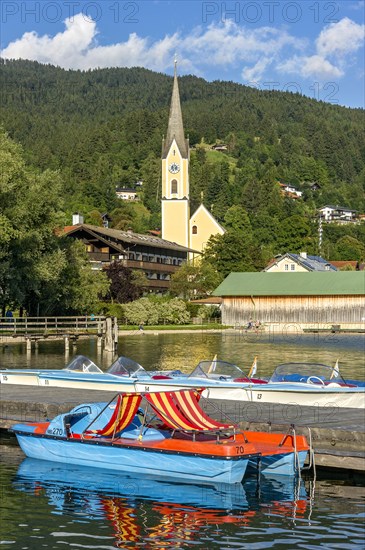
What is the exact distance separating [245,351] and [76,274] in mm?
15847

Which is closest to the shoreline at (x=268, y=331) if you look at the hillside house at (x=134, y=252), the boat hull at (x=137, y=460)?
the hillside house at (x=134, y=252)

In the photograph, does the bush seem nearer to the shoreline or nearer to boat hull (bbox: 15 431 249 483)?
the shoreline

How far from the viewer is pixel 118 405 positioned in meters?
18.8

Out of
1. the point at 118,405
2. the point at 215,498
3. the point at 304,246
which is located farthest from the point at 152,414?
the point at 304,246

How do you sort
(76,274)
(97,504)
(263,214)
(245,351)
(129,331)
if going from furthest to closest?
(263,214)
(129,331)
(76,274)
(245,351)
(97,504)

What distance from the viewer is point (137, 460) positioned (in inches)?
720

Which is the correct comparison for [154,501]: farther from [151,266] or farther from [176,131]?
[176,131]

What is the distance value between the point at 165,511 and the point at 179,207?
406 ft

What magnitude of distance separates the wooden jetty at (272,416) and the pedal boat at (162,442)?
0.79 meters

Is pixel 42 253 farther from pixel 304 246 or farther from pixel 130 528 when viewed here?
pixel 304 246

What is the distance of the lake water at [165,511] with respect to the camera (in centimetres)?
1453

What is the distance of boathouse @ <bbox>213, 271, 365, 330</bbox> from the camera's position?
93.4 m

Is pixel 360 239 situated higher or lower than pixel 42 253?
higher

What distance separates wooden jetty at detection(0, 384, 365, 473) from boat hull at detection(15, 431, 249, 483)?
196 centimetres
